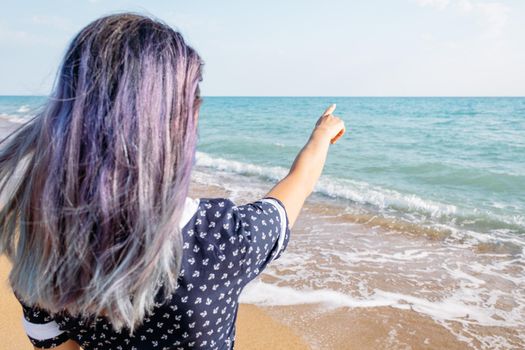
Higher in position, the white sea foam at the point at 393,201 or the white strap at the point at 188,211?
the white strap at the point at 188,211

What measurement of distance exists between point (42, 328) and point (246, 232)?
2.04 ft

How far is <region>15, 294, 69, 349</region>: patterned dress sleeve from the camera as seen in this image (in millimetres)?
1050

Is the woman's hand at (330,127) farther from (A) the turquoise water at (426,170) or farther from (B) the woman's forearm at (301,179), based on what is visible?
(A) the turquoise water at (426,170)

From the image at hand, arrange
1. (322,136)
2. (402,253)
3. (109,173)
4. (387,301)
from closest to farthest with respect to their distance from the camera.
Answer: (109,173) < (322,136) < (387,301) < (402,253)

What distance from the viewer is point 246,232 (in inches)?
38.2

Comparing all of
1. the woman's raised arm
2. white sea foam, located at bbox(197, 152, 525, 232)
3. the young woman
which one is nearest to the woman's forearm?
the woman's raised arm

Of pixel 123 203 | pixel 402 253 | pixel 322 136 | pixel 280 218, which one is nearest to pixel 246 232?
pixel 280 218

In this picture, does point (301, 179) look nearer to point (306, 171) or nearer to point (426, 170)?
point (306, 171)

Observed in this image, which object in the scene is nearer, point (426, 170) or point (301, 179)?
point (301, 179)

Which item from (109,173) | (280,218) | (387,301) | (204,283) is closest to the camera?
(109,173)

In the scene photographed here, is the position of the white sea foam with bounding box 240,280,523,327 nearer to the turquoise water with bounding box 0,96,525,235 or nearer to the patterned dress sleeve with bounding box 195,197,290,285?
the turquoise water with bounding box 0,96,525,235

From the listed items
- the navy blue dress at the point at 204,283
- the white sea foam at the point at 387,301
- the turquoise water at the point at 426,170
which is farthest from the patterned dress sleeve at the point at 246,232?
the turquoise water at the point at 426,170

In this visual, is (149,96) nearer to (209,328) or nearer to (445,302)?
(209,328)

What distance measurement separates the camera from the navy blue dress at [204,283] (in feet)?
3.04
